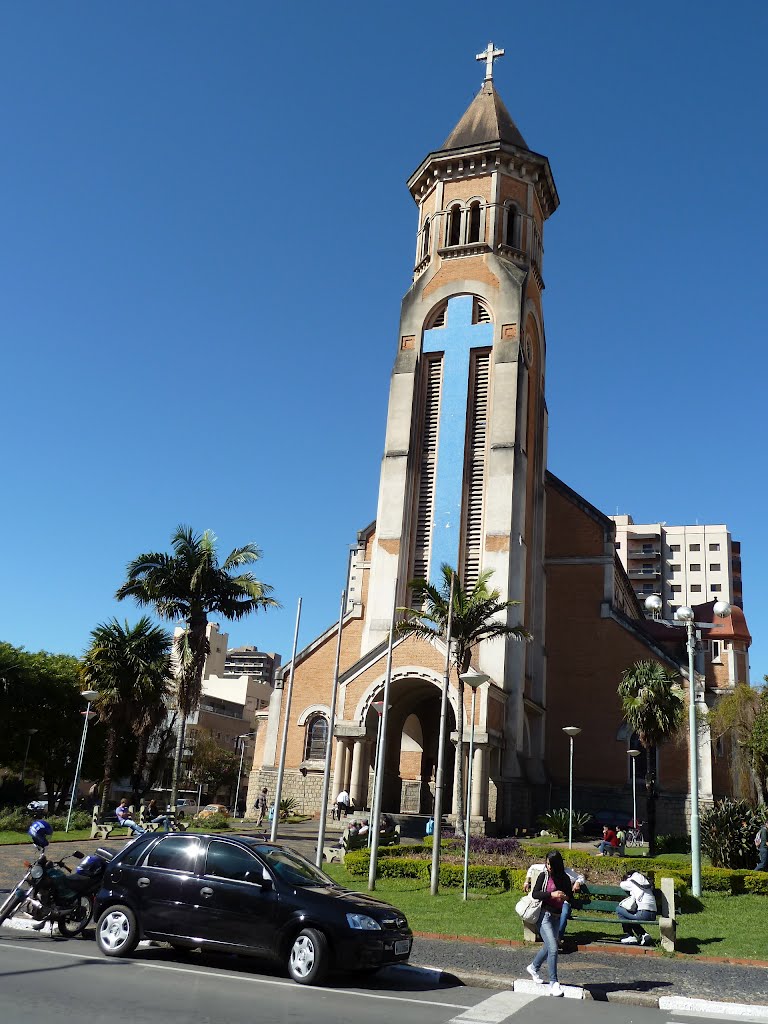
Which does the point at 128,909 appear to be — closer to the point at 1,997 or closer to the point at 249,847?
the point at 249,847

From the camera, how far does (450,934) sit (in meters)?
13.4

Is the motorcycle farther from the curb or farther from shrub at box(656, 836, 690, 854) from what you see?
shrub at box(656, 836, 690, 854)

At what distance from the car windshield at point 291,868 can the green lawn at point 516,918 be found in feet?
10.8

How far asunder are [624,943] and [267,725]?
3135cm

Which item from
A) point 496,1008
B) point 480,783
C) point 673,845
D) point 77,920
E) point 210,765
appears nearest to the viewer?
point 496,1008

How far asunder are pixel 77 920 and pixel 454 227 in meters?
41.5

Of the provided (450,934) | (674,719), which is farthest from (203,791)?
(450,934)

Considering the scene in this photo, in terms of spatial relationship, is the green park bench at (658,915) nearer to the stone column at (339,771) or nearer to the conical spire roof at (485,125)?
the stone column at (339,771)

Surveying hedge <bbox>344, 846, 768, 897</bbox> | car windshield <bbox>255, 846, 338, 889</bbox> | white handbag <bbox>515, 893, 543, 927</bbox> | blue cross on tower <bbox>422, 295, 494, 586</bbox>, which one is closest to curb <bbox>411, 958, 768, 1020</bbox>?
white handbag <bbox>515, 893, 543, 927</bbox>

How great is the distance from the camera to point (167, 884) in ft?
35.6

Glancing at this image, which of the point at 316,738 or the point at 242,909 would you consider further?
the point at 316,738

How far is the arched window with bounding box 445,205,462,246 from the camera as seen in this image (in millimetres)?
46562

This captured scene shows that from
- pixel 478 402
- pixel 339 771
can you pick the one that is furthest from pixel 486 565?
pixel 339 771

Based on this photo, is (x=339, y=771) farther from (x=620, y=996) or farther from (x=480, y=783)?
(x=620, y=996)
